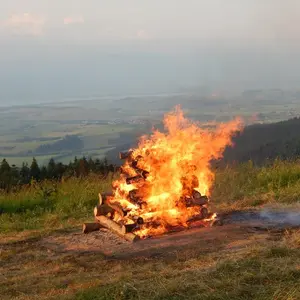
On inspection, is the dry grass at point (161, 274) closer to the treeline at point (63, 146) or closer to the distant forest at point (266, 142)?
the distant forest at point (266, 142)

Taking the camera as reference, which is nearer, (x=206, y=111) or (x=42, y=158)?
(x=206, y=111)

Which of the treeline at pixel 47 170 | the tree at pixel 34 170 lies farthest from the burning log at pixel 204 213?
the tree at pixel 34 170

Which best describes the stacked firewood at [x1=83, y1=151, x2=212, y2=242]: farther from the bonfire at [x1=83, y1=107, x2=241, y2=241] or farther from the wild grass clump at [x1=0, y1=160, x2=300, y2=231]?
the wild grass clump at [x1=0, y1=160, x2=300, y2=231]

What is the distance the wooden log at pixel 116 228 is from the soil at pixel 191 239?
90 millimetres

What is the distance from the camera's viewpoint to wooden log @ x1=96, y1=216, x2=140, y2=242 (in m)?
8.55

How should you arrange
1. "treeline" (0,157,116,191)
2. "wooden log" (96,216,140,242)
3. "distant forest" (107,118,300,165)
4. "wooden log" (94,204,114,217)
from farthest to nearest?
1. "distant forest" (107,118,300,165)
2. "treeline" (0,157,116,191)
3. "wooden log" (94,204,114,217)
4. "wooden log" (96,216,140,242)

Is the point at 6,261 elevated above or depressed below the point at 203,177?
below

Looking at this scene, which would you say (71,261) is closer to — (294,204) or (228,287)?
(228,287)

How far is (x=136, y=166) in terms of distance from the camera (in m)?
9.36

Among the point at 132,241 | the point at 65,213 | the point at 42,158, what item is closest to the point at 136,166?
the point at 132,241

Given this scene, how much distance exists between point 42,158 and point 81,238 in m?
42.6

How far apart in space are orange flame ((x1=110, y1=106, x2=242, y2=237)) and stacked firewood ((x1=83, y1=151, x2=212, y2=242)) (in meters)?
0.03

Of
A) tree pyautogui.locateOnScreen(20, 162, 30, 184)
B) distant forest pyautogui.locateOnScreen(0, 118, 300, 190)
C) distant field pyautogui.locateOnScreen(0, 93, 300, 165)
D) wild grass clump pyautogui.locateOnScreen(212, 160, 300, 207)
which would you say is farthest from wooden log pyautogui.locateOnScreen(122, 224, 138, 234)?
tree pyautogui.locateOnScreen(20, 162, 30, 184)

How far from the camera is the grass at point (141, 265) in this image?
514cm
